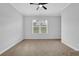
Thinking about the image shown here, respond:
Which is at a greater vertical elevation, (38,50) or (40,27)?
(40,27)

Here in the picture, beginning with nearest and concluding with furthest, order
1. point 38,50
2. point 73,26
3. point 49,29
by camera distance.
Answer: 1. point 73,26
2. point 38,50
3. point 49,29

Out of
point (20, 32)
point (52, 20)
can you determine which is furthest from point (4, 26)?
point (52, 20)

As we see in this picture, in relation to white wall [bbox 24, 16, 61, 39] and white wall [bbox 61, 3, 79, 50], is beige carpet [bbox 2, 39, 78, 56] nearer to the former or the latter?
white wall [bbox 61, 3, 79, 50]

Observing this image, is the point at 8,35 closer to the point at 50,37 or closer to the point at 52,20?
the point at 50,37

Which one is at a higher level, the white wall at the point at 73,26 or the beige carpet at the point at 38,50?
the white wall at the point at 73,26

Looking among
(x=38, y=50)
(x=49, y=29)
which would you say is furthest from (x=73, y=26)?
(x=49, y=29)

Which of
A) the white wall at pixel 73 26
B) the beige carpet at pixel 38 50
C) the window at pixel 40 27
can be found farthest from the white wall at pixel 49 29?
the white wall at pixel 73 26

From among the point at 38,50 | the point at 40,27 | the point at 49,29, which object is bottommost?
the point at 38,50

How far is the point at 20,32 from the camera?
13.8 ft

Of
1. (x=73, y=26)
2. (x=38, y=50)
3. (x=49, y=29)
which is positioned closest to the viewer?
(x=73, y=26)

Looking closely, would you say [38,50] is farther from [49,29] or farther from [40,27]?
[49,29]

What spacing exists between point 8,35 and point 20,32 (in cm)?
104

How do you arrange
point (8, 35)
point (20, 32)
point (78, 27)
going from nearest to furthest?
point (78, 27), point (8, 35), point (20, 32)

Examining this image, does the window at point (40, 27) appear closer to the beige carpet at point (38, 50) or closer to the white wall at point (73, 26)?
the beige carpet at point (38, 50)
